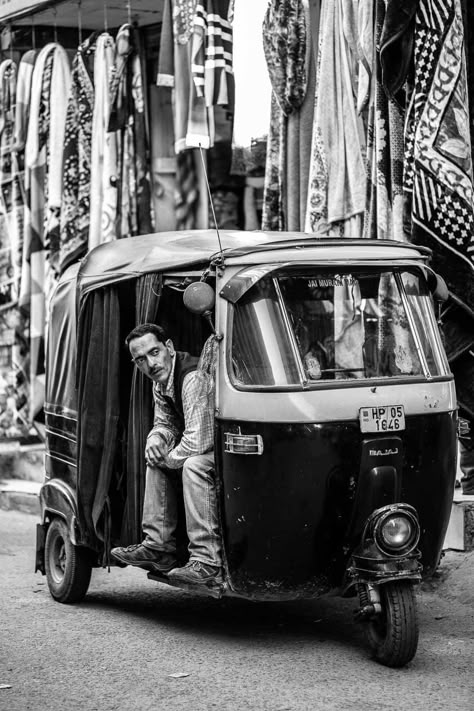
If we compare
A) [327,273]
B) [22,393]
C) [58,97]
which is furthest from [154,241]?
[22,393]

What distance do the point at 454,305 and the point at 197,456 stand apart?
201 centimetres

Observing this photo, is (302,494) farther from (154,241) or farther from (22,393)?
(22,393)

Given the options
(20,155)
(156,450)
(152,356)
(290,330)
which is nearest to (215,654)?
(156,450)

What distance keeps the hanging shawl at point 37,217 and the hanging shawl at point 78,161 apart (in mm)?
393

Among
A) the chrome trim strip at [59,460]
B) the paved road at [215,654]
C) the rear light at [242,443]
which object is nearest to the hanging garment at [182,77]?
the chrome trim strip at [59,460]

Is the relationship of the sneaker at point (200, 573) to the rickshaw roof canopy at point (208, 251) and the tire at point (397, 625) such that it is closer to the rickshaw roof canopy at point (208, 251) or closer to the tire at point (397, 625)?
the tire at point (397, 625)

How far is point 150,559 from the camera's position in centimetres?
581

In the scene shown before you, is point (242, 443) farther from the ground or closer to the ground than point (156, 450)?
farther from the ground

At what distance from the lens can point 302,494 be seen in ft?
16.7

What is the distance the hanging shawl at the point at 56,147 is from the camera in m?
10.4

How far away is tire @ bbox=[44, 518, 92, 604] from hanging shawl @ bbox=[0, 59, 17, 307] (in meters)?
4.71

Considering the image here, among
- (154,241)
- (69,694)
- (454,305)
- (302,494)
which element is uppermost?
(154,241)

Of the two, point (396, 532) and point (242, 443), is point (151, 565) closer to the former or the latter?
point (242, 443)

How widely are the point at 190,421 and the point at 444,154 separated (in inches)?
92.5
